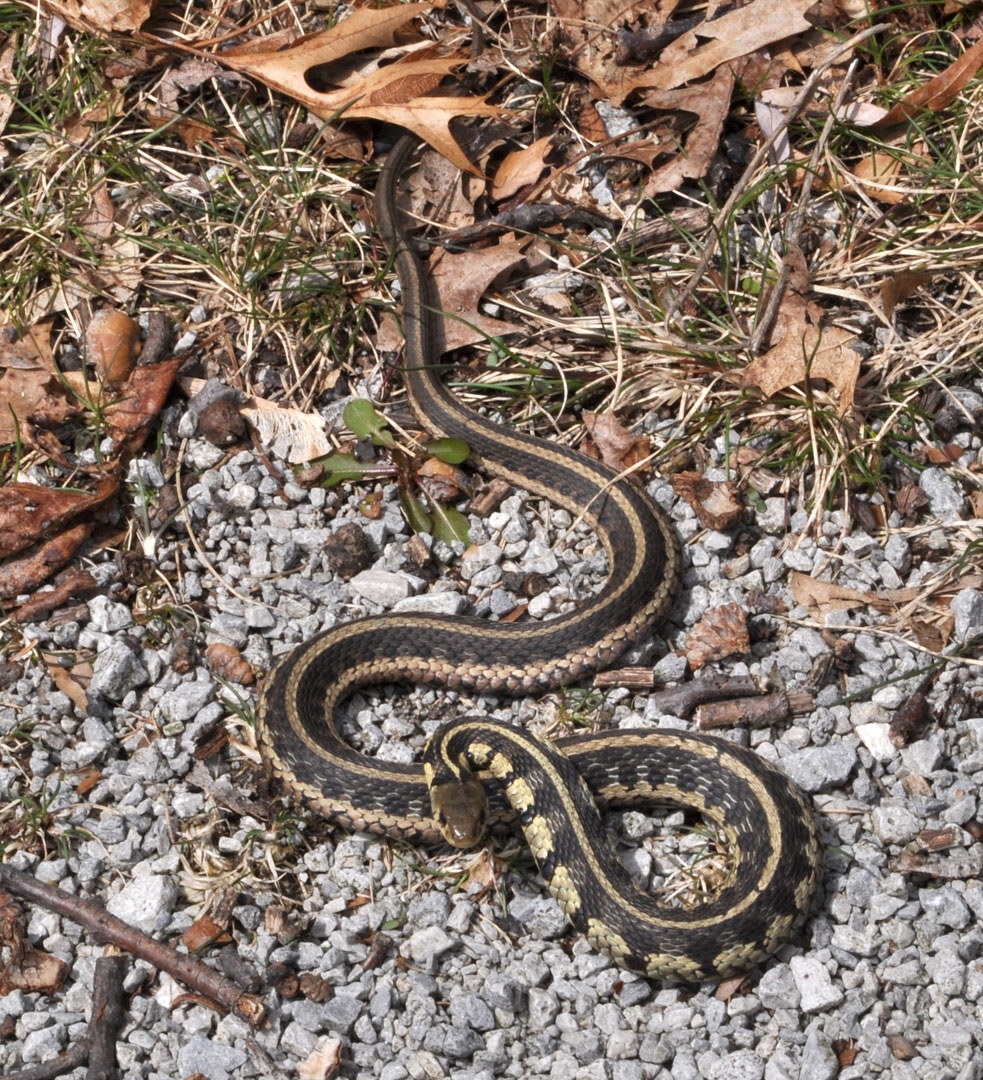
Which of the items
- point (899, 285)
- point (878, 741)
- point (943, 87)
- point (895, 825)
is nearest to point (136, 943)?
point (895, 825)

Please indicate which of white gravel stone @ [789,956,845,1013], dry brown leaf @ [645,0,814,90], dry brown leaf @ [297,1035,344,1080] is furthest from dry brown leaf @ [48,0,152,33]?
white gravel stone @ [789,956,845,1013]

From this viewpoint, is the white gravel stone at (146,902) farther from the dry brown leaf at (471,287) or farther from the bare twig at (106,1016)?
the dry brown leaf at (471,287)

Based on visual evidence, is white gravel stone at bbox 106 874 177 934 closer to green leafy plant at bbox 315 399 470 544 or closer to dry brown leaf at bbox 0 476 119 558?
dry brown leaf at bbox 0 476 119 558

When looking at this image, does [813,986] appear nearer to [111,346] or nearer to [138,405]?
[138,405]

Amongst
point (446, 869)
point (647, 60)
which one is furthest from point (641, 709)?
point (647, 60)

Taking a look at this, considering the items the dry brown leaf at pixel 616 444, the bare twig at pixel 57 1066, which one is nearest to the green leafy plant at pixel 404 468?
the dry brown leaf at pixel 616 444

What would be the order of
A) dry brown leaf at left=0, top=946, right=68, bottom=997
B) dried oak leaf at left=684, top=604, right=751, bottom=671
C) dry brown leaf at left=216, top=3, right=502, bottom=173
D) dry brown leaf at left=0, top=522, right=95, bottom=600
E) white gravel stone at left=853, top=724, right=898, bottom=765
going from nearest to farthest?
dry brown leaf at left=0, top=946, right=68, bottom=997 < white gravel stone at left=853, top=724, right=898, bottom=765 < dried oak leaf at left=684, top=604, right=751, bottom=671 < dry brown leaf at left=0, top=522, right=95, bottom=600 < dry brown leaf at left=216, top=3, right=502, bottom=173
